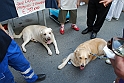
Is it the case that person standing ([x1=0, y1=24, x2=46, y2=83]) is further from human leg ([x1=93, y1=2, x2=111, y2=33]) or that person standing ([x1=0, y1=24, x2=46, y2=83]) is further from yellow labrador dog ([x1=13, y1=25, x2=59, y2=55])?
human leg ([x1=93, y1=2, x2=111, y2=33])

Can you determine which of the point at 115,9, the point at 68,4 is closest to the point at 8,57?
the point at 68,4

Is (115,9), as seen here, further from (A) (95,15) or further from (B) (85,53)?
(B) (85,53)

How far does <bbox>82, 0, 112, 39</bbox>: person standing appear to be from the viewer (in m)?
1.97

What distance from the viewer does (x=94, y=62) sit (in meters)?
1.86

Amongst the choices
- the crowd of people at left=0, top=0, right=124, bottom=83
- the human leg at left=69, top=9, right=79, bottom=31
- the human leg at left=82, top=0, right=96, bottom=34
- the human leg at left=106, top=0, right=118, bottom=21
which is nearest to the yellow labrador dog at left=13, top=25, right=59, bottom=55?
the crowd of people at left=0, top=0, right=124, bottom=83

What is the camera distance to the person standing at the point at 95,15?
6.45 feet

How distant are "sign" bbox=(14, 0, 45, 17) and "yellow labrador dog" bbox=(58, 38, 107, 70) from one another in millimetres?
917

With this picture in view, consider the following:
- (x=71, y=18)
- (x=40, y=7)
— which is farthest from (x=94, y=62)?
(x=40, y=7)

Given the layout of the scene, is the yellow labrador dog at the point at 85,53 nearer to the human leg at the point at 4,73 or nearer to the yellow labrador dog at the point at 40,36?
the yellow labrador dog at the point at 40,36

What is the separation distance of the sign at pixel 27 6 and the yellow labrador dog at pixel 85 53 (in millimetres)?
917

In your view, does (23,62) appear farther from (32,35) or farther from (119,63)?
(32,35)

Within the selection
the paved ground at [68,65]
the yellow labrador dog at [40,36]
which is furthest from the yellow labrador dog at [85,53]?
the yellow labrador dog at [40,36]

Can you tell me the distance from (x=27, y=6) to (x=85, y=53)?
1117 millimetres

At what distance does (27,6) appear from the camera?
6.45 ft
